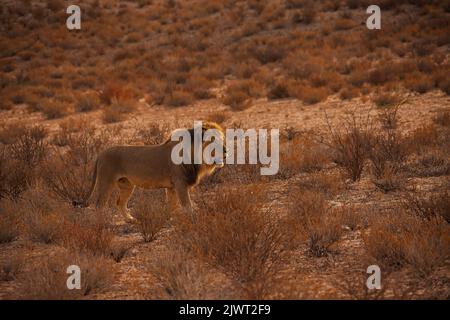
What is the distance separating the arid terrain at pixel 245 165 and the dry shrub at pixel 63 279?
0.02 metres

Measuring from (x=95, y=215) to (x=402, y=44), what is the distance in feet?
60.4

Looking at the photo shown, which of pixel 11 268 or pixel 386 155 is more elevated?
pixel 386 155

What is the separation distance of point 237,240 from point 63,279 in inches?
64.7

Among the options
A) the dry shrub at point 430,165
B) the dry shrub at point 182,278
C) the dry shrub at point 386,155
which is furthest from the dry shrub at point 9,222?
the dry shrub at point 430,165

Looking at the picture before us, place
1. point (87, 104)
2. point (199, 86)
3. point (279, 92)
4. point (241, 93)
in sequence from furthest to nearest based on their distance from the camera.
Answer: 1. point (199, 86)
2. point (87, 104)
3. point (279, 92)
4. point (241, 93)

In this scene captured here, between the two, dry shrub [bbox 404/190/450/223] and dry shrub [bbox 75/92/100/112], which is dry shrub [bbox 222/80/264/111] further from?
dry shrub [bbox 404/190/450/223]

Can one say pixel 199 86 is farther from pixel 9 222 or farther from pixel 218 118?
pixel 9 222

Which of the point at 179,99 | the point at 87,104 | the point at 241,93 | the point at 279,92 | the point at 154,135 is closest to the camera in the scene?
the point at 154,135

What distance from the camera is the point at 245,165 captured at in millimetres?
9703

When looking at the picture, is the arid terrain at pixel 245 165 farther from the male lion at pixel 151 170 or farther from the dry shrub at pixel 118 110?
the male lion at pixel 151 170

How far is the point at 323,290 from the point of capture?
4859mm

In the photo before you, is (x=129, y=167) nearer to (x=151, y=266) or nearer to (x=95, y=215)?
(x=95, y=215)

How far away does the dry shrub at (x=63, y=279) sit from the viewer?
4.75 metres

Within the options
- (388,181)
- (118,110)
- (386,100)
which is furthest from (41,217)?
(386,100)
